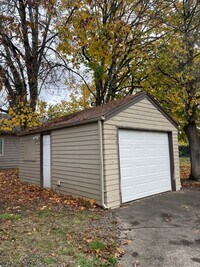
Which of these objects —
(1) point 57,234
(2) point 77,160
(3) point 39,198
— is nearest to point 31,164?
(3) point 39,198

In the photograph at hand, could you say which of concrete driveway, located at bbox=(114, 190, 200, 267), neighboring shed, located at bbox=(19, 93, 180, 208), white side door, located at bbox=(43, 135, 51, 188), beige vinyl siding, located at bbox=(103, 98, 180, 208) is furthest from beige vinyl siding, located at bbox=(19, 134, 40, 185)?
concrete driveway, located at bbox=(114, 190, 200, 267)

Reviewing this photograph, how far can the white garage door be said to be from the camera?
6910 millimetres

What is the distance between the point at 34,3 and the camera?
6754mm

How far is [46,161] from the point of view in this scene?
9.04m

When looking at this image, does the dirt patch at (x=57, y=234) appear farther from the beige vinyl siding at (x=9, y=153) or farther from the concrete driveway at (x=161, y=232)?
the beige vinyl siding at (x=9, y=153)

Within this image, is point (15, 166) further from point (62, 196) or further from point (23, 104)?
point (62, 196)

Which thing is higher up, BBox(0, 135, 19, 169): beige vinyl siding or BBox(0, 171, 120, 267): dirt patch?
BBox(0, 135, 19, 169): beige vinyl siding

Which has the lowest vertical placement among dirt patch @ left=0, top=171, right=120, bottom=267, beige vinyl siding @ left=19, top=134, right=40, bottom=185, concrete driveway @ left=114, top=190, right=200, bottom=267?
concrete driveway @ left=114, top=190, right=200, bottom=267

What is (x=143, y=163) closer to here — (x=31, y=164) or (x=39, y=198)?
(x=39, y=198)

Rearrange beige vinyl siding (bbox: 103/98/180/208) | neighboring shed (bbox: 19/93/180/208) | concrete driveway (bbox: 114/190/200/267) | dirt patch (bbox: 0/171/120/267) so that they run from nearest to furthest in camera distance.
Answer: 1. dirt patch (bbox: 0/171/120/267)
2. concrete driveway (bbox: 114/190/200/267)
3. beige vinyl siding (bbox: 103/98/180/208)
4. neighboring shed (bbox: 19/93/180/208)

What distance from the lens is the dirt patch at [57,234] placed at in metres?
3.35

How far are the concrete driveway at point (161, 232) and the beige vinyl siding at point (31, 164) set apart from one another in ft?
15.3

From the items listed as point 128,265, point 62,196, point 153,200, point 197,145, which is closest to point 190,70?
point 197,145

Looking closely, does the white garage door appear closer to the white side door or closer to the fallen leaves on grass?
the fallen leaves on grass
